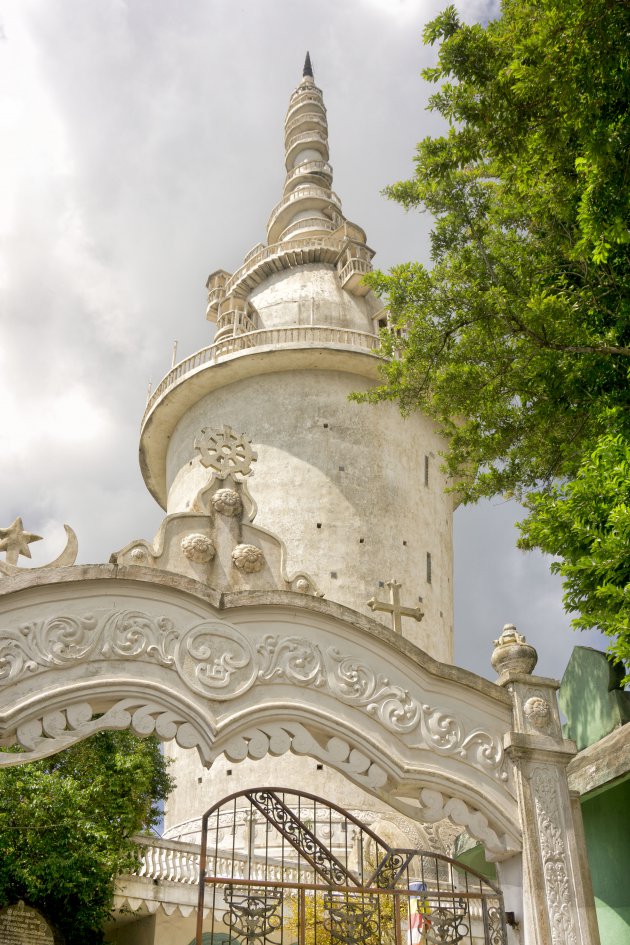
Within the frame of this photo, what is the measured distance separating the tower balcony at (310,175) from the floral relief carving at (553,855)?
29.6 metres

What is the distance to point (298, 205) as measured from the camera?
109 feet

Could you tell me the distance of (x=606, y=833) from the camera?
9.22m

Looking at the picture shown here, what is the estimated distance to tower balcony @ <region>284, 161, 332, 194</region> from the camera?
34281mm

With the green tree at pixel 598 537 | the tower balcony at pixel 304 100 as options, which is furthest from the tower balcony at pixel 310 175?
the green tree at pixel 598 537

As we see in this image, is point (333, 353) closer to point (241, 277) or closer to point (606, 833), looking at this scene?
point (241, 277)

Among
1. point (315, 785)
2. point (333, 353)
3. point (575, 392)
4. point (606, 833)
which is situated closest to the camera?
point (606, 833)

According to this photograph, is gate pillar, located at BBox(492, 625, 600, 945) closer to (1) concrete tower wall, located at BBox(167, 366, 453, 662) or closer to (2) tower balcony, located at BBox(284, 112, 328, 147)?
(1) concrete tower wall, located at BBox(167, 366, 453, 662)

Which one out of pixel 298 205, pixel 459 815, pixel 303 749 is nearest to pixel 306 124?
pixel 298 205

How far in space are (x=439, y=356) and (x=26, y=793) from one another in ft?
29.8

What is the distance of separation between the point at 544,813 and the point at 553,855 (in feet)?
1.11

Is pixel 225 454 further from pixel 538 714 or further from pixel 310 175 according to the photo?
pixel 310 175

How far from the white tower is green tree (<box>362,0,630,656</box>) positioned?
27.6 ft

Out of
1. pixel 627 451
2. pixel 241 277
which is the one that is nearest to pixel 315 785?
pixel 627 451

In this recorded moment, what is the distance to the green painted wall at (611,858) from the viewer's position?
8.84 m
